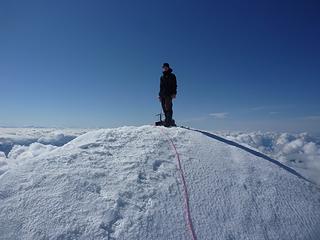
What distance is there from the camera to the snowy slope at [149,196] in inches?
302

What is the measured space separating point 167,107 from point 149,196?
7805 mm

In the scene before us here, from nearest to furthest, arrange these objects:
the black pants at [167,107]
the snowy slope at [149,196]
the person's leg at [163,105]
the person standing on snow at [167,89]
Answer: the snowy slope at [149,196] < the person standing on snow at [167,89] < the black pants at [167,107] < the person's leg at [163,105]

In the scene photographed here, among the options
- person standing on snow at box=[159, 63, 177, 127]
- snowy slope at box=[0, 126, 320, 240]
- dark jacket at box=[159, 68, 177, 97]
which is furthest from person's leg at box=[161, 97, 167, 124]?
snowy slope at box=[0, 126, 320, 240]

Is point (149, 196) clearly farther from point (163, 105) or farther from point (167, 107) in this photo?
point (163, 105)

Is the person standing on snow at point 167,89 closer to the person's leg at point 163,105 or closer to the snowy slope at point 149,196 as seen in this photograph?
the person's leg at point 163,105

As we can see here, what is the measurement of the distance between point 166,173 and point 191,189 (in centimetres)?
121

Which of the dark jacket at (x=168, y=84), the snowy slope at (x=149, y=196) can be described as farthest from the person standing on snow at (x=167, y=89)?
the snowy slope at (x=149, y=196)

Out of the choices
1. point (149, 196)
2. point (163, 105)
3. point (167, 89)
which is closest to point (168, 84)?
point (167, 89)

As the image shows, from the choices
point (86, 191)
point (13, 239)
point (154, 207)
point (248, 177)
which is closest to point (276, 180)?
point (248, 177)

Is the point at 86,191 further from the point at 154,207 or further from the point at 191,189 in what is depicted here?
the point at 191,189

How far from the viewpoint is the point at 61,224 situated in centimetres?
758

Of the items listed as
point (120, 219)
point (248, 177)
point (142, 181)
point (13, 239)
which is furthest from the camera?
point (248, 177)

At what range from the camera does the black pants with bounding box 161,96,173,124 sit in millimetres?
15836

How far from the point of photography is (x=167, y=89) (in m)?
15.6
